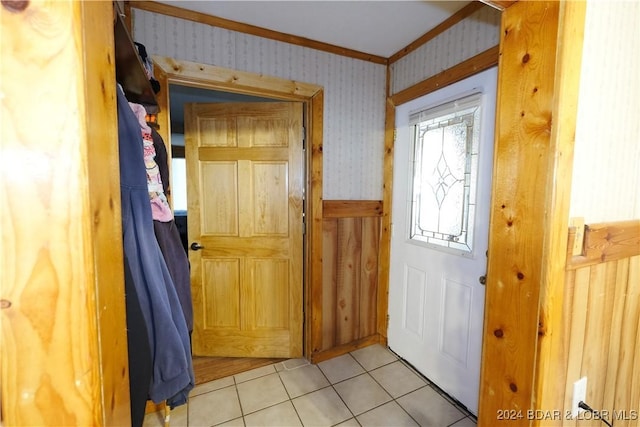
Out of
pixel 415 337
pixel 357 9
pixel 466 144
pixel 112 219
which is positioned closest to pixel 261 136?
pixel 357 9

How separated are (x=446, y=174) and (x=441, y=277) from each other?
0.69m

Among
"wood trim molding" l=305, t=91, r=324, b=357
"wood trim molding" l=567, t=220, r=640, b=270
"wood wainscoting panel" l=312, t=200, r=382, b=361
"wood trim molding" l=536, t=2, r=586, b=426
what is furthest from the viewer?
"wood wainscoting panel" l=312, t=200, r=382, b=361

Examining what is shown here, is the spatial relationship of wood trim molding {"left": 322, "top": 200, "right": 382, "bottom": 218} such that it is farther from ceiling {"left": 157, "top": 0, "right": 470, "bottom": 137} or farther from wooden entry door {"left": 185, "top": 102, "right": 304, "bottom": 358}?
ceiling {"left": 157, "top": 0, "right": 470, "bottom": 137}

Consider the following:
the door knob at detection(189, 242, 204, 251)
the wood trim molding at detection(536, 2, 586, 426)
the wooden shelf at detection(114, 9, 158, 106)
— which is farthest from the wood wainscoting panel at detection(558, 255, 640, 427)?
the door knob at detection(189, 242, 204, 251)

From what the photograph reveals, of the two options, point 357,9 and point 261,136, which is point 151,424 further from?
point 357,9

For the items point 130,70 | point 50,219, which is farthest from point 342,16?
point 50,219

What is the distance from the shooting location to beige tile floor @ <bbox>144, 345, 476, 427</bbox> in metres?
1.57

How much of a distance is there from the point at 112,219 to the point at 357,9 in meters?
1.72

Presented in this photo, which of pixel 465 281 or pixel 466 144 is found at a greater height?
pixel 466 144

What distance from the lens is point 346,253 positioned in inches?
85.4

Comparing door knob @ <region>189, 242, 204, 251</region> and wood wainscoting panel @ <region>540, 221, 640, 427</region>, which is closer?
wood wainscoting panel @ <region>540, 221, 640, 427</region>

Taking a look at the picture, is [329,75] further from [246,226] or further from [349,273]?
[349,273]

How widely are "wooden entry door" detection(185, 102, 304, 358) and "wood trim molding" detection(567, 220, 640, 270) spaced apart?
158 cm

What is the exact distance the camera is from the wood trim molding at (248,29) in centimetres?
155
